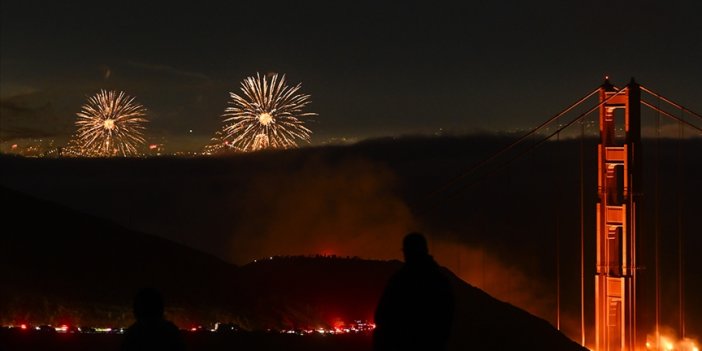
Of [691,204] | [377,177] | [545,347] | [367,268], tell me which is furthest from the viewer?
[691,204]

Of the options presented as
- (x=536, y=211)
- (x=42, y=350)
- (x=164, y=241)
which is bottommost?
(x=42, y=350)

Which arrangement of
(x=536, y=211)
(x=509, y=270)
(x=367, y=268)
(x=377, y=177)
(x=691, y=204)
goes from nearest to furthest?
1. (x=367, y=268)
2. (x=509, y=270)
3. (x=377, y=177)
4. (x=536, y=211)
5. (x=691, y=204)

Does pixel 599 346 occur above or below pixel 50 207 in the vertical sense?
below

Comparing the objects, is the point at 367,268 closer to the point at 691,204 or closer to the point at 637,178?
the point at 637,178

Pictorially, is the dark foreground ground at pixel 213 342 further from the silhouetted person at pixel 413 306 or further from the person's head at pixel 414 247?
the person's head at pixel 414 247

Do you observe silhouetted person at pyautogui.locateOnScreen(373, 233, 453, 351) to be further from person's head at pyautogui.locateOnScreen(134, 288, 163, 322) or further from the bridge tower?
the bridge tower

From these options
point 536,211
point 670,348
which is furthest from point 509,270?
point 670,348

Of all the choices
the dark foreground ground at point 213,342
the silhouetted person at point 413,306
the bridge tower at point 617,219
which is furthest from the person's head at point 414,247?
the bridge tower at point 617,219
